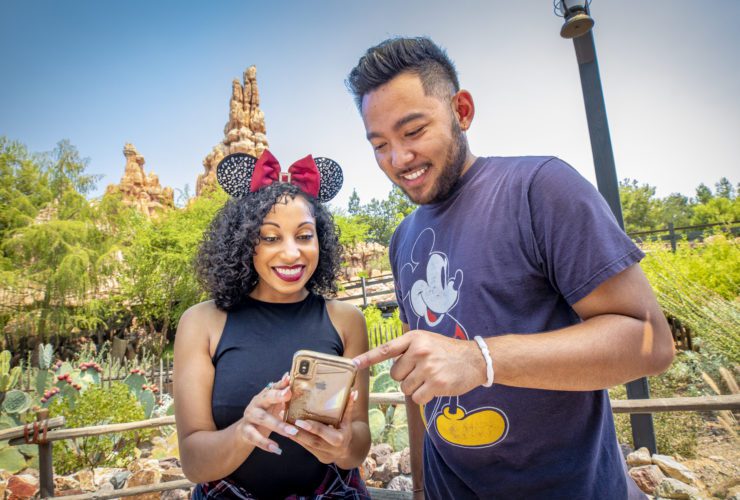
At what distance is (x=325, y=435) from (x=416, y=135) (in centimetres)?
96

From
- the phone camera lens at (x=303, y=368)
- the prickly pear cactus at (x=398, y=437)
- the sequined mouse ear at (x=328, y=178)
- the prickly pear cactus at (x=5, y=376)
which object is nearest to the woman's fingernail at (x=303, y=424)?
the phone camera lens at (x=303, y=368)

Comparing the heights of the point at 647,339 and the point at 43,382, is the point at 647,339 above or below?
above

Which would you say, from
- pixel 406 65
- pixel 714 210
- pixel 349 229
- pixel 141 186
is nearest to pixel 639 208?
pixel 714 210

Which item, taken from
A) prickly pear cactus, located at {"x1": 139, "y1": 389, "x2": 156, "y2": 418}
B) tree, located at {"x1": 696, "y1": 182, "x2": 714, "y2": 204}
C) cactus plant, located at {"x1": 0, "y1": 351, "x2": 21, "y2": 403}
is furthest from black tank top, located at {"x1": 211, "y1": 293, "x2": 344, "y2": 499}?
tree, located at {"x1": 696, "y1": 182, "x2": 714, "y2": 204}

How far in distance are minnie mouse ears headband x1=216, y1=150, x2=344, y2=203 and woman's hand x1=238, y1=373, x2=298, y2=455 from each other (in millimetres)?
1037

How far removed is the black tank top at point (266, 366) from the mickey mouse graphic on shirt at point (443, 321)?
45 cm

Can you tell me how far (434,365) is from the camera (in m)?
0.86

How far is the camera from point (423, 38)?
4.99 feet

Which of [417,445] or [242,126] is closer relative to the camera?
[417,445]

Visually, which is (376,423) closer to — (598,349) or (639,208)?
(598,349)

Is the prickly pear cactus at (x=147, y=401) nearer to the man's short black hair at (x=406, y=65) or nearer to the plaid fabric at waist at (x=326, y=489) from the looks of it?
the plaid fabric at waist at (x=326, y=489)

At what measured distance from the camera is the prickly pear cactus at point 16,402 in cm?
552

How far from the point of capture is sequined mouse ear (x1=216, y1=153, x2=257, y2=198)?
1998 millimetres

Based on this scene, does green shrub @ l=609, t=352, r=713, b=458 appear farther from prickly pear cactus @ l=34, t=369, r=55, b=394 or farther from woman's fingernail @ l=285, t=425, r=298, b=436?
prickly pear cactus @ l=34, t=369, r=55, b=394
